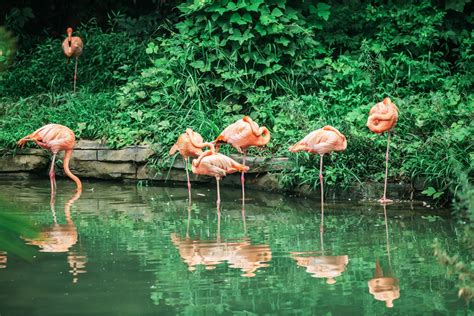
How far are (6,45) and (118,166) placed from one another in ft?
25.0

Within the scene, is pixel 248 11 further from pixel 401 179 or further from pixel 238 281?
pixel 238 281

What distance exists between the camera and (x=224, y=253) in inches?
213

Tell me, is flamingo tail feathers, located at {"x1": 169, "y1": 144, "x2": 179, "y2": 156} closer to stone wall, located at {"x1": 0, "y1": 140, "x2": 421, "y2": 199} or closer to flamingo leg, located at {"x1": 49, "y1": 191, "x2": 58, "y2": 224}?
stone wall, located at {"x1": 0, "y1": 140, "x2": 421, "y2": 199}

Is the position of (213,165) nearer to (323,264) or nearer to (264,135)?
(264,135)

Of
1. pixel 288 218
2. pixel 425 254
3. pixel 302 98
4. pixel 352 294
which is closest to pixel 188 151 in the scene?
pixel 288 218

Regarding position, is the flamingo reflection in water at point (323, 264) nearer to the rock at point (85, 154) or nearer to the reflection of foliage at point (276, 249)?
the reflection of foliage at point (276, 249)

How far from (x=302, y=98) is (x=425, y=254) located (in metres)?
4.29

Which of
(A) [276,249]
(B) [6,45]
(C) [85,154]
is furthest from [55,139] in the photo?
(B) [6,45]

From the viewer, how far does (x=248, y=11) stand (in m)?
9.73

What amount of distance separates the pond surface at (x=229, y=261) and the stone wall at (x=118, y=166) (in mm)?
598

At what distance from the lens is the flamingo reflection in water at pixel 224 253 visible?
5.04 metres

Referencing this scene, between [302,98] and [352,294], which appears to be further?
[302,98]

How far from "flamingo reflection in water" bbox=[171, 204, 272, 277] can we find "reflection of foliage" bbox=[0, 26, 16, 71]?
3258 mm

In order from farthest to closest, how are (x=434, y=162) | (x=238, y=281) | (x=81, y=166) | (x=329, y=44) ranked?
(x=329, y=44)
(x=81, y=166)
(x=434, y=162)
(x=238, y=281)
